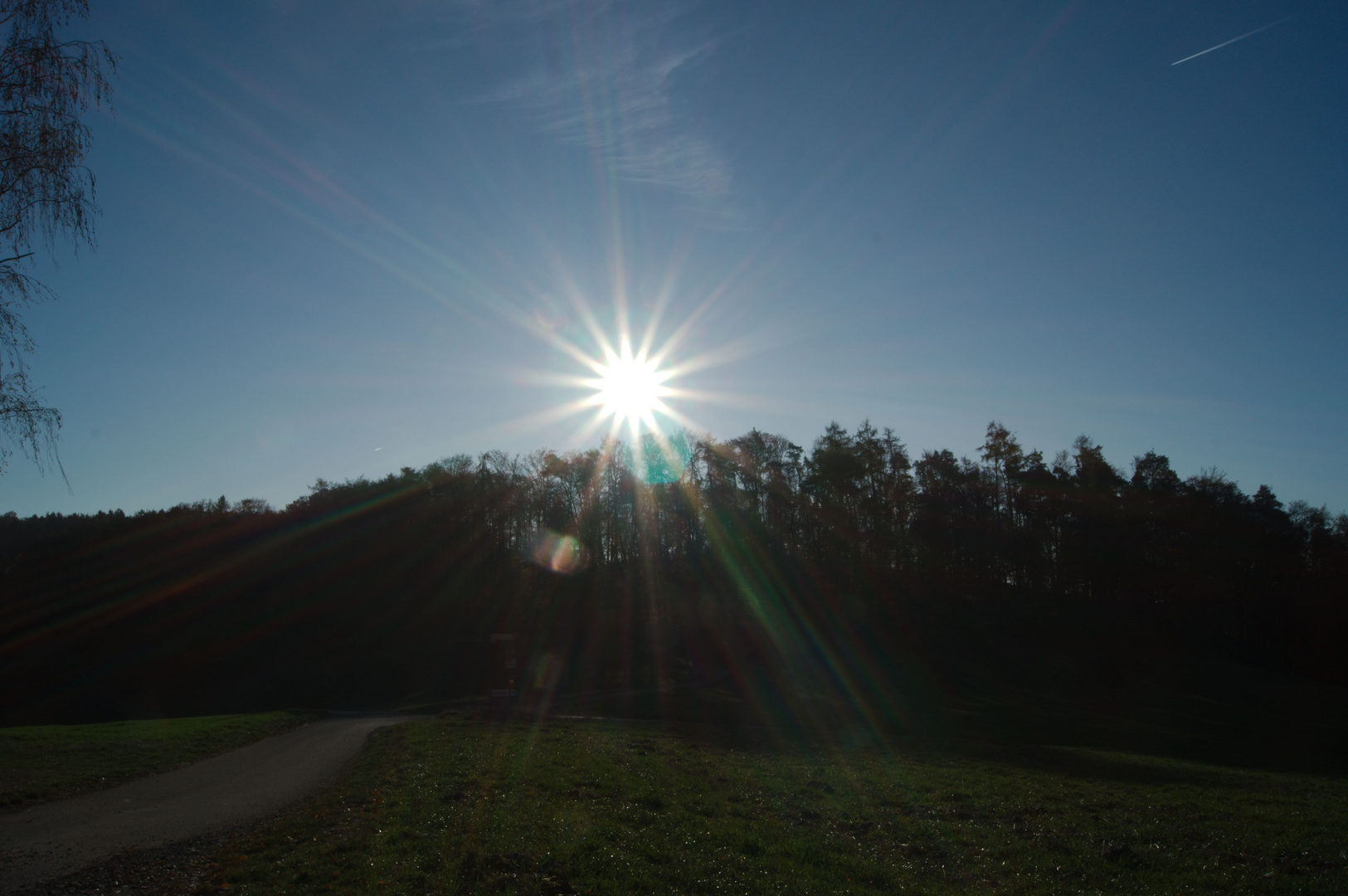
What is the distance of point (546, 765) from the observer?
14.1 m

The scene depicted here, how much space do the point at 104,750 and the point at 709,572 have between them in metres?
45.5

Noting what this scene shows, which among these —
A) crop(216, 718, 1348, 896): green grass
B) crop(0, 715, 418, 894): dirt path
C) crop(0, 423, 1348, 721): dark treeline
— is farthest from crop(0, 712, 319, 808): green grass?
crop(0, 423, 1348, 721): dark treeline

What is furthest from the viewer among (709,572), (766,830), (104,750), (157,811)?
(709,572)

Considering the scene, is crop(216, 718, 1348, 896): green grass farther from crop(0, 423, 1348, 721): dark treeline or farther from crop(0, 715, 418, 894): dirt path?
crop(0, 423, 1348, 721): dark treeline

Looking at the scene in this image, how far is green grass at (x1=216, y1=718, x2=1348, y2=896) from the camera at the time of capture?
311 inches

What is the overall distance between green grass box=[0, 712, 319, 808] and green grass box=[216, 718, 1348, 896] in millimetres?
4785

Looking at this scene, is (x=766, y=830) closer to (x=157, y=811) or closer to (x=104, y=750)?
(x=157, y=811)

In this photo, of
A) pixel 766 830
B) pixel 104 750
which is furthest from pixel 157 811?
pixel 766 830

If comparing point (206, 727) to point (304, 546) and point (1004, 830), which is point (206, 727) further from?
point (304, 546)

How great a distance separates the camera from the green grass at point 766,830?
7887mm

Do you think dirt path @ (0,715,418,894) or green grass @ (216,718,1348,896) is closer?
green grass @ (216,718,1348,896)

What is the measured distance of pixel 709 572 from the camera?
59969 mm

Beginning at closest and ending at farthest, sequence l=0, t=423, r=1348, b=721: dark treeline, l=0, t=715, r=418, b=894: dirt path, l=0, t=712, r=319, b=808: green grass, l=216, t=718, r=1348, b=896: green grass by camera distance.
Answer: l=216, t=718, r=1348, b=896: green grass → l=0, t=715, r=418, b=894: dirt path → l=0, t=712, r=319, b=808: green grass → l=0, t=423, r=1348, b=721: dark treeline

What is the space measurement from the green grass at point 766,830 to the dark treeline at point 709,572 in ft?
105
